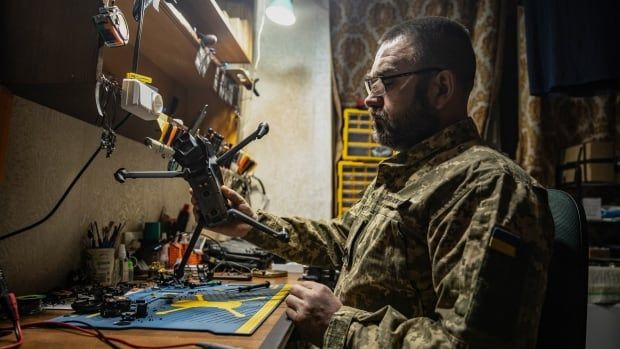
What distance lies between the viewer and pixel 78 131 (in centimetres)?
122

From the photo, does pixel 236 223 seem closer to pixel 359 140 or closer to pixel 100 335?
pixel 100 335

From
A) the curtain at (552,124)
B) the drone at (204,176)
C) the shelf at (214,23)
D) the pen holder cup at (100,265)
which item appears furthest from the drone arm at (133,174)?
the curtain at (552,124)

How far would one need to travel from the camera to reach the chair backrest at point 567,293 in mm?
833

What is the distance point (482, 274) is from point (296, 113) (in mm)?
2241

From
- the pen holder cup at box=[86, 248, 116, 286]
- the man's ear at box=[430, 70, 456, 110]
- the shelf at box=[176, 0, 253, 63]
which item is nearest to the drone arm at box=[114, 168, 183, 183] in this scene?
the pen holder cup at box=[86, 248, 116, 286]

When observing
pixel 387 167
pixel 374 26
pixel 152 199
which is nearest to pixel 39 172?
pixel 152 199

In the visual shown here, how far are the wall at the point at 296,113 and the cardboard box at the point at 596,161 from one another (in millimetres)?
1482

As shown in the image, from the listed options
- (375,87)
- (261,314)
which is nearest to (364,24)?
(375,87)

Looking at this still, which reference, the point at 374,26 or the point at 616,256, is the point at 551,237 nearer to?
the point at 616,256

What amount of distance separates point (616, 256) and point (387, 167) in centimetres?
196

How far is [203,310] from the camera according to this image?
93 cm

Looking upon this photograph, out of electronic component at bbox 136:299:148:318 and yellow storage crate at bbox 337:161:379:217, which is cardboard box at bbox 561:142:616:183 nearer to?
yellow storage crate at bbox 337:161:379:217

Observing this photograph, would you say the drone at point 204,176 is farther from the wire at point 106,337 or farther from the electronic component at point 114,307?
the wire at point 106,337

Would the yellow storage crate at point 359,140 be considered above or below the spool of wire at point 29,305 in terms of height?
above
